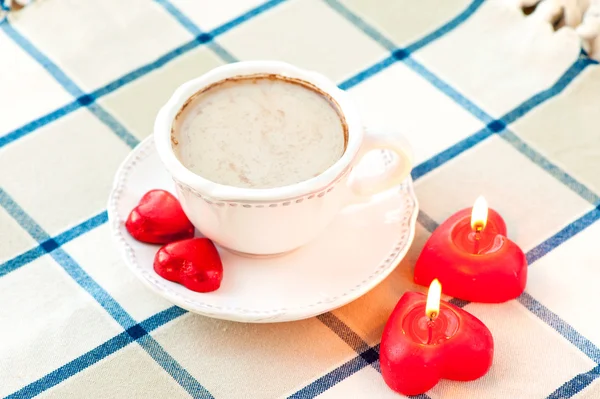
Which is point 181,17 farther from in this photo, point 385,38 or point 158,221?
point 158,221

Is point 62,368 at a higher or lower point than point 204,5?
lower

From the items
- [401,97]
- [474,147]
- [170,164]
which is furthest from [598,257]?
[170,164]

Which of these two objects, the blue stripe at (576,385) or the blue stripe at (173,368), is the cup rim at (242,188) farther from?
the blue stripe at (576,385)

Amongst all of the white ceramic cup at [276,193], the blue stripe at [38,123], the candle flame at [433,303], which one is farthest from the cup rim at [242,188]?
the blue stripe at [38,123]

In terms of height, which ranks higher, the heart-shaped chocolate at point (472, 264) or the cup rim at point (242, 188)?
the cup rim at point (242, 188)

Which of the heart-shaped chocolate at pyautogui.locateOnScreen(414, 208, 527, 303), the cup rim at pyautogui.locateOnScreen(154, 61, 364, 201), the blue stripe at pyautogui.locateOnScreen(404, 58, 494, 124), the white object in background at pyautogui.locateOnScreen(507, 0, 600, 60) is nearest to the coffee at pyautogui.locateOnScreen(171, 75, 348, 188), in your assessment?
the cup rim at pyautogui.locateOnScreen(154, 61, 364, 201)

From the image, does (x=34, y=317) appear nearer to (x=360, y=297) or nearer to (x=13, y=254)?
(x=13, y=254)
